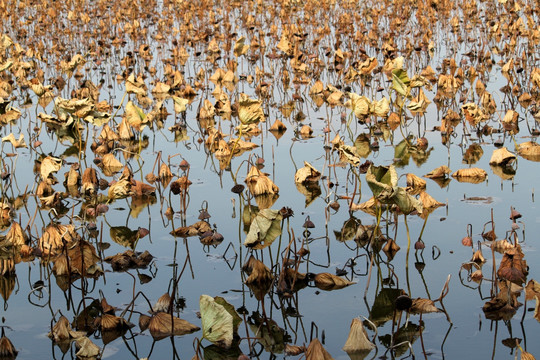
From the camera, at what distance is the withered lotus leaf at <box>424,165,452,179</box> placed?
4.71 metres

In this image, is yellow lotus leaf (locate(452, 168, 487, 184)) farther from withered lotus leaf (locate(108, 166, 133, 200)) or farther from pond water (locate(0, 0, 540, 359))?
withered lotus leaf (locate(108, 166, 133, 200))

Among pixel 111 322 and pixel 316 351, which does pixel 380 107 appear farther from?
pixel 316 351

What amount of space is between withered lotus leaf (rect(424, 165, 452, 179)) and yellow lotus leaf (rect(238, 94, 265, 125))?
3.58 feet

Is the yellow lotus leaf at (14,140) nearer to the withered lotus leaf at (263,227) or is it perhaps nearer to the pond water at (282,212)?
the pond water at (282,212)

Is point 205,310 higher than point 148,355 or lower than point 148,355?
higher

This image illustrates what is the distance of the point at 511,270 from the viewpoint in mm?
3016

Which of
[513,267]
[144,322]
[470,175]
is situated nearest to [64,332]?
[144,322]

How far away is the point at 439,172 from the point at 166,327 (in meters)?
2.34

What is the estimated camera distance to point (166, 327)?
2.89 m

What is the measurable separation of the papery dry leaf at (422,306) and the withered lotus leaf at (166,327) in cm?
79

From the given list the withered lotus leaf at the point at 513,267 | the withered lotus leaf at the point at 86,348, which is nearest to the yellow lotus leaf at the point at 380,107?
the withered lotus leaf at the point at 513,267

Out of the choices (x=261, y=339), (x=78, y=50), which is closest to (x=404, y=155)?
(x=261, y=339)

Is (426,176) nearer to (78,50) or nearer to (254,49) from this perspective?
(254,49)

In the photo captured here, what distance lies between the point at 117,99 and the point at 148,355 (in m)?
4.81
